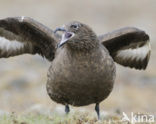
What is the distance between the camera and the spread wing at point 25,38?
11148mm

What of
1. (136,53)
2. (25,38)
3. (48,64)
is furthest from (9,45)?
(48,64)

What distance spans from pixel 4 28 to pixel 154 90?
7366mm

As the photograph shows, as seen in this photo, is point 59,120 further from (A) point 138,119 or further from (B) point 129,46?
(B) point 129,46

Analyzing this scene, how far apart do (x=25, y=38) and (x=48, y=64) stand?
8.15m

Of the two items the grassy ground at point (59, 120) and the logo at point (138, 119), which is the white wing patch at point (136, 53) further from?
the grassy ground at point (59, 120)

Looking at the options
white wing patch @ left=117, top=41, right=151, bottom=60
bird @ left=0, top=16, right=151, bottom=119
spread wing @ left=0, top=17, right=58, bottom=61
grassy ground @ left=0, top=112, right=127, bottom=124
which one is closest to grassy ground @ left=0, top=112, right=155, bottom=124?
grassy ground @ left=0, top=112, right=127, bottom=124

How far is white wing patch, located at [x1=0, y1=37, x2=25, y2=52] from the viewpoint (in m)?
11.8

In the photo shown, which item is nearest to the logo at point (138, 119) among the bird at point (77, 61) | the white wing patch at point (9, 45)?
the bird at point (77, 61)

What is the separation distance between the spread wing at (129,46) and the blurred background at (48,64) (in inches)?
36.6

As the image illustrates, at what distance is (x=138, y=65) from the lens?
12.3 meters

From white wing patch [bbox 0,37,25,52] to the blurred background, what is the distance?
1.21 m

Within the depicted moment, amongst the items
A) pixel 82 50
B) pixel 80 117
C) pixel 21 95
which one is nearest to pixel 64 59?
pixel 82 50

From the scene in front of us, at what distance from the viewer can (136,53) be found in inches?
474

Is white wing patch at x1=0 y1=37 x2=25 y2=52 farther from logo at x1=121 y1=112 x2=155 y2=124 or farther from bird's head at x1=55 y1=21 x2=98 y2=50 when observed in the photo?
logo at x1=121 y1=112 x2=155 y2=124
